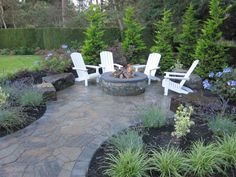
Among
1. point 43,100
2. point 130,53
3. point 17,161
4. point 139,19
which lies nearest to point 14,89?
point 43,100

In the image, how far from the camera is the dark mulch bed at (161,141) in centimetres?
284

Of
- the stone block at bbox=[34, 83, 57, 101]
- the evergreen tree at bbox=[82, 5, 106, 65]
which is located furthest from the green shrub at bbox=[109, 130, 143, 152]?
the evergreen tree at bbox=[82, 5, 106, 65]

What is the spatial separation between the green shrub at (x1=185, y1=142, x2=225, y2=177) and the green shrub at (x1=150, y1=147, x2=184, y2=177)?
0.09 m

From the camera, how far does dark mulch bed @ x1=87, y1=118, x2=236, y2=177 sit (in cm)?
284

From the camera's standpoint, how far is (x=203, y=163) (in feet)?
8.61

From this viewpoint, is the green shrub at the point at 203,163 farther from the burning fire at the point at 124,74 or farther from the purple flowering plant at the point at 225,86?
the burning fire at the point at 124,74

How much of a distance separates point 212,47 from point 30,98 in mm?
5164

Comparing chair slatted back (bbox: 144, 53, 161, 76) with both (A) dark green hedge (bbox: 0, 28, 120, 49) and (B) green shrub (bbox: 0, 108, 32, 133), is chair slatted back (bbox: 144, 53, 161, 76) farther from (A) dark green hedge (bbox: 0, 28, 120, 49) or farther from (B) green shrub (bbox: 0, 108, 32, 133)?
(A) dark green hedge (bbox: 0, 28, 120, 49)

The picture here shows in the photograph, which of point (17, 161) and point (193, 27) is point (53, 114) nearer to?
point (17, 161)

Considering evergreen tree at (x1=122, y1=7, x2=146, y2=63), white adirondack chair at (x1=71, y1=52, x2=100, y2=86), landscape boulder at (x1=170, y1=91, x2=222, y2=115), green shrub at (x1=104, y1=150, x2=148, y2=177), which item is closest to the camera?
green shrub at (x1=104, y1=150, x2=148, y2=177)

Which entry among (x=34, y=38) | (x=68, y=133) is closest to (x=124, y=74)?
(x=68, y=133)

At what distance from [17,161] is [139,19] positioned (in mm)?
9534

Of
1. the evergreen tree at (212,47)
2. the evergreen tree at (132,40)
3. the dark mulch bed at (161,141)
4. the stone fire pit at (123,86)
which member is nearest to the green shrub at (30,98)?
the stone fire pit at (123,86)

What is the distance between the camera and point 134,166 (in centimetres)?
255
